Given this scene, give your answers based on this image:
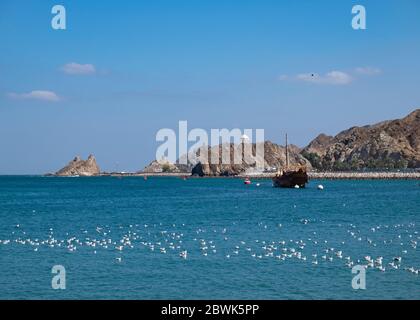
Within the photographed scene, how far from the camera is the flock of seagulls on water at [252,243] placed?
32.2m

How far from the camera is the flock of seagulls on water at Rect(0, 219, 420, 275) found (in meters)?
32.2

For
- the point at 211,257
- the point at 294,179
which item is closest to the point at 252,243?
the point at 211,257

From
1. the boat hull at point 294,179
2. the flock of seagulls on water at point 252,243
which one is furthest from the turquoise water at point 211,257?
the boat hull at point 294,179

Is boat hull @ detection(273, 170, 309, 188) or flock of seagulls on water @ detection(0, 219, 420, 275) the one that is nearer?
flock of seagulls on water @ detection(0, 219, 420, 275)

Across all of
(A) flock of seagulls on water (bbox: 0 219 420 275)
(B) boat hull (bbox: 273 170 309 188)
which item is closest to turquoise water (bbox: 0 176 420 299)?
(A) flock of seagulls on water (bbox: 0 219 420 275)

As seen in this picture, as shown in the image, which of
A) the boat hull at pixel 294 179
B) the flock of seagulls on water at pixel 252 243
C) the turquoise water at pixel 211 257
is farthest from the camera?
the boat hull at pixel 294 179

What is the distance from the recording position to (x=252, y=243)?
38562 mm

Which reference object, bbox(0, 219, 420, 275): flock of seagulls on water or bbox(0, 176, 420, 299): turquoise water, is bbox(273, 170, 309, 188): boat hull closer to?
bbox(0, 176, 420, 299): turquoise water

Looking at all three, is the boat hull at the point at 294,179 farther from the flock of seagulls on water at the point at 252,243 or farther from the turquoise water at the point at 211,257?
the flock of seagulls on water at the point at 252,243

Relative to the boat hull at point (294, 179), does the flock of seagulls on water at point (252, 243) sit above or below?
below
